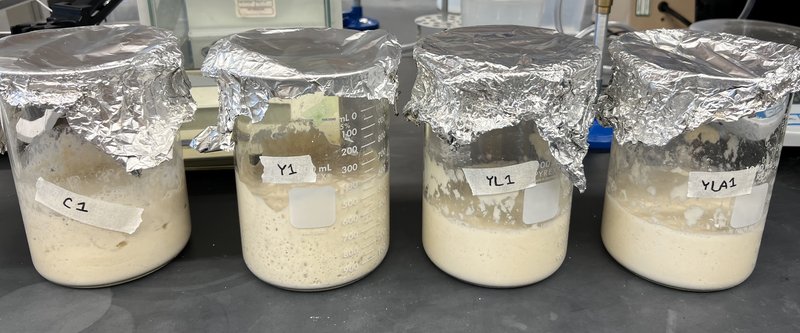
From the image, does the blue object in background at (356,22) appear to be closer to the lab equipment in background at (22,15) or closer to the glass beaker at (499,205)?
the lab equipment in background at (22,15)

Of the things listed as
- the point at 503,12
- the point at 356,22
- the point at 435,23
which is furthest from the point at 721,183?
the point at 356,22

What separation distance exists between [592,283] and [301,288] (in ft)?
1.22

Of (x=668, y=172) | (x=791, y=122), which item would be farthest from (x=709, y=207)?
(x=791, y=122)

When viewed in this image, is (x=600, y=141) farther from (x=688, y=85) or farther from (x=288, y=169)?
(x=288, y=169)

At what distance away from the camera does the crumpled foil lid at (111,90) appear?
0.69 metres

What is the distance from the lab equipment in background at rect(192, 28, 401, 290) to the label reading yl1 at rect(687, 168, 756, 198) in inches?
14.4

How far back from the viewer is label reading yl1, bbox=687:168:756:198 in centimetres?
77

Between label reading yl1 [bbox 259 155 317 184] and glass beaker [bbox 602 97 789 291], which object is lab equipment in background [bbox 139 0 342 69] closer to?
label reading yl1 [bbox 259 155 317 184]

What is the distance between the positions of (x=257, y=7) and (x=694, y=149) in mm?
686

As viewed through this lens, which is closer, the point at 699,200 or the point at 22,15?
the point at 699,200

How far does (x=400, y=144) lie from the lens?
127cm

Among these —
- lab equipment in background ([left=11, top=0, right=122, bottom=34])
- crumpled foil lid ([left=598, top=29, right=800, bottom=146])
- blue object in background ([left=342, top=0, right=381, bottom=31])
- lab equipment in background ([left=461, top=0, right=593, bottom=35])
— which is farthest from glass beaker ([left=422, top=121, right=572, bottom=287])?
blue object in background ([left=342, top=0, right=381, bottom=31])

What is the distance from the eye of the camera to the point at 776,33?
1.14 meters

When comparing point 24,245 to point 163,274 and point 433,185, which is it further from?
point 433,185
